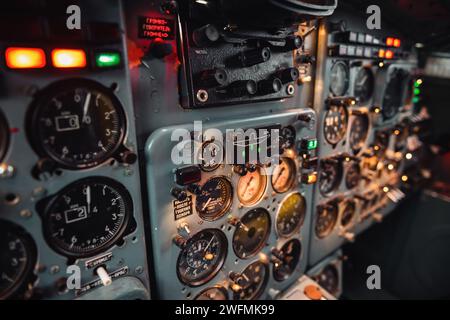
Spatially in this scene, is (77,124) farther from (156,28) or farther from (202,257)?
(202,257)

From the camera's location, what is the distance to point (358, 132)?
288 centimetres

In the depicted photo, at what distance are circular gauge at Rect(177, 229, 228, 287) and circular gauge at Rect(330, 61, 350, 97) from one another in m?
1.56

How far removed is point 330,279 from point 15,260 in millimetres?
2989

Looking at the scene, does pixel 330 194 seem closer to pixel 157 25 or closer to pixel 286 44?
pixel 286 44

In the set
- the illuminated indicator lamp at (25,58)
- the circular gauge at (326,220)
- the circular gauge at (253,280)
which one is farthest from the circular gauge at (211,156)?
the circular gauge at (326,220)

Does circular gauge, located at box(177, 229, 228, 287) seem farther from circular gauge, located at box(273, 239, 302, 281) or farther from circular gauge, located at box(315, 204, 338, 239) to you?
circular gauge, located at box(315, 204, 338, 239)

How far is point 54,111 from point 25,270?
68 centimetres

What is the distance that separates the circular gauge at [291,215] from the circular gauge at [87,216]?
51.0 inches

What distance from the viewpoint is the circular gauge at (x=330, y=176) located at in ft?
8.36

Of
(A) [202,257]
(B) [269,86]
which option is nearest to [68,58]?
(B) [269,86]

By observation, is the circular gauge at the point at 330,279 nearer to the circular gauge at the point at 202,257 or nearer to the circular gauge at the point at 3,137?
the circular gauge at the point at 202,257
